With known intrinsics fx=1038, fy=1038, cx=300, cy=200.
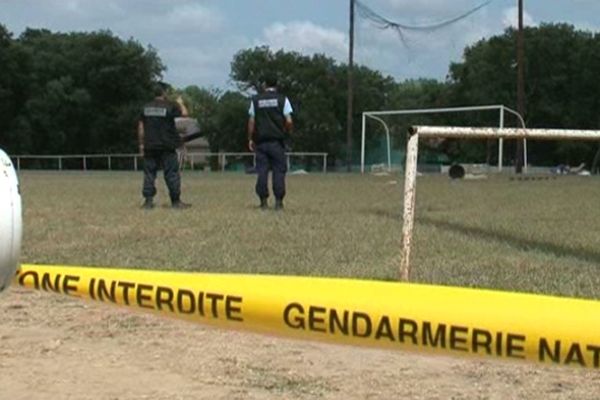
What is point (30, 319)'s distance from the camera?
5.83 meters

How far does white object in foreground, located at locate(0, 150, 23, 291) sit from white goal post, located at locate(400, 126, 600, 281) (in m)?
4.32

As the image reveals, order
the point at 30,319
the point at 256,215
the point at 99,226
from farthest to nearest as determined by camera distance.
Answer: the point at 256,215
the point at 99,226
the point at 30,319

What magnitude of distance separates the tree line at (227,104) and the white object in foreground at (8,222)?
68425mm

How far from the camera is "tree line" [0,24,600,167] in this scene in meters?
77.6

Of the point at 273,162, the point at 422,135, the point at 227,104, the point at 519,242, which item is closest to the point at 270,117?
the point at 273,162

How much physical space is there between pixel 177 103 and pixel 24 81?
219 feet

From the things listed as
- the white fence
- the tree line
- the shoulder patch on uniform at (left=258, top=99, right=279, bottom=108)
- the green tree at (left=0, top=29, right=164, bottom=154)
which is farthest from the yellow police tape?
the green tree at (left=0, top=29, right=164, bottom=154)

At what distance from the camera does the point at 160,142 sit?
46.9ft

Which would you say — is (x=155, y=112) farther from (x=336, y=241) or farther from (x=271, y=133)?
(x=336, y=241)

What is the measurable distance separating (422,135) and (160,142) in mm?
7720

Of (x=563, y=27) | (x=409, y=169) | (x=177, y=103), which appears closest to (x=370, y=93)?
(x=563, y=27)

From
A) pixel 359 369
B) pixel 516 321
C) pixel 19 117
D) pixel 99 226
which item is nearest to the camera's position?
pixel 516 321

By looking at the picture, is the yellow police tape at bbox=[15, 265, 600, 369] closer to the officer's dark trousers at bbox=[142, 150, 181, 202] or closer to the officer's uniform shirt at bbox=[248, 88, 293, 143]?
the officer's uniform shirt at bbox=[248, 88, 293, 143]

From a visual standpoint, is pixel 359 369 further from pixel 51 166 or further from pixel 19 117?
pixel 19 117
